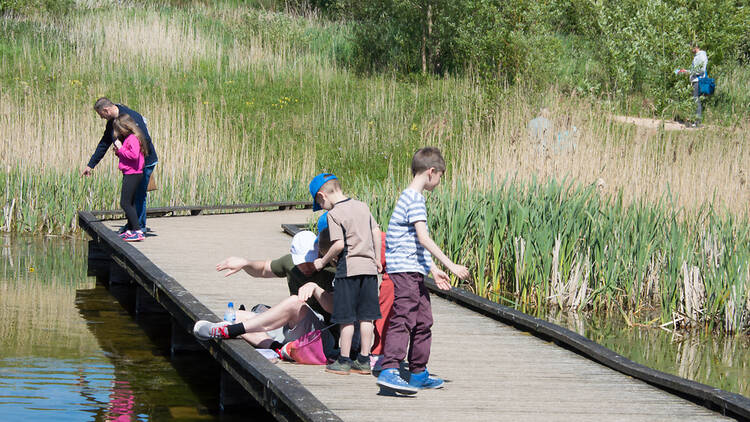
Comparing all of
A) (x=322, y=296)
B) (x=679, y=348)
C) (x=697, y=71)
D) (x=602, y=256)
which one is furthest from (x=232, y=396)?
(x=697, y=71)

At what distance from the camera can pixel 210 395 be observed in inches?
290

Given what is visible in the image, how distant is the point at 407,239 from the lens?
5715 mm

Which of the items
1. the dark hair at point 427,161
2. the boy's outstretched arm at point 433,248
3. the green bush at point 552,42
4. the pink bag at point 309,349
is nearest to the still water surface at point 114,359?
the pink bag at point 309,349

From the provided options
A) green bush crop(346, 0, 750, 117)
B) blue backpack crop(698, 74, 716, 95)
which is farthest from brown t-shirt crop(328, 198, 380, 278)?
blue backpack crop(698, 74, 716, 95)

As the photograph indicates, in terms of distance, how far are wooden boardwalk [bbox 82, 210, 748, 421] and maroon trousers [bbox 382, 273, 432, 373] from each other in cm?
19

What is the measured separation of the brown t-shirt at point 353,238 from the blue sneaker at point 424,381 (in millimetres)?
615

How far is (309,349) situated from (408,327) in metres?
0.79

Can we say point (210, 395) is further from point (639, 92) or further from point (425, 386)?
point (639, 92)

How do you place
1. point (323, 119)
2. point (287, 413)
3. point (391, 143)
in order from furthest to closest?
point (323, 119), point (391, 143), point (287, 413)

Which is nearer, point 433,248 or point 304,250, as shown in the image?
point 433,248

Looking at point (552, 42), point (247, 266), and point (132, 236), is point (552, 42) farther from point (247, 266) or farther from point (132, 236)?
point (247, 266)

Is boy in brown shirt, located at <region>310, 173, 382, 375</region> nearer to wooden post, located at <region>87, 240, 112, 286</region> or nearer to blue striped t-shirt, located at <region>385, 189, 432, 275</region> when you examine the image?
blue striped t-shirt, located at <region>385, 189, 432, 275</region>

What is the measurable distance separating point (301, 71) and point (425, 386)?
2030 cm

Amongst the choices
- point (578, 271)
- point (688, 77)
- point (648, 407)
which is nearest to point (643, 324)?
point (578, 271)
